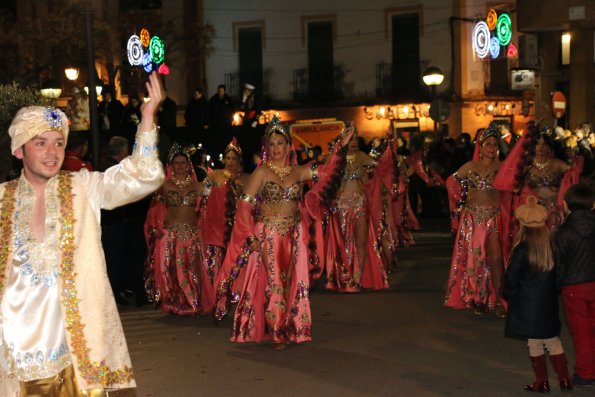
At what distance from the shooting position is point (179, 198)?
1130cm

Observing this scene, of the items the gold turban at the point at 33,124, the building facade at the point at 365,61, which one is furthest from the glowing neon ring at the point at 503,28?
the gold turban at the point at 33,124

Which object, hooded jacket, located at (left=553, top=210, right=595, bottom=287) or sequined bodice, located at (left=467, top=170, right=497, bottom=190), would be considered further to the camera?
sequined bodice, located at (left=467, top=170, right=497, bottom=190)

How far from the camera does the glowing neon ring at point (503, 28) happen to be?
94.2 feet

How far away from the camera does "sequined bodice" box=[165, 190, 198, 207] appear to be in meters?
11.3

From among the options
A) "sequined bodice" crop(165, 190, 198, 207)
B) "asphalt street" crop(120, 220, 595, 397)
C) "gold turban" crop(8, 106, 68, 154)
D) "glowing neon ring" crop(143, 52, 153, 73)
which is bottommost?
"asphalt street" crop(120, 220, 595, 397)

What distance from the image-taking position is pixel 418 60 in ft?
125

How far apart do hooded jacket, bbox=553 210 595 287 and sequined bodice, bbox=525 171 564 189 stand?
10.2 feet

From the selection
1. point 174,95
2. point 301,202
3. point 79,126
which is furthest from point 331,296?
point 174,95

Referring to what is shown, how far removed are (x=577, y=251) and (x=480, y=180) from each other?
10.5 ft

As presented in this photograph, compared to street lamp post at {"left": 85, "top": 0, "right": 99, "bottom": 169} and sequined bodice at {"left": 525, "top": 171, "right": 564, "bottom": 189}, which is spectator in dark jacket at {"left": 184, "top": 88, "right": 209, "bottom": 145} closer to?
street lamp post at {"left": 85, "top": 0, "right": 99, "bottom": 169}

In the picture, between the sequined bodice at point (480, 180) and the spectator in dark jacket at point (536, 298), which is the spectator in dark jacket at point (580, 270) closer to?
the spectator in dark jacket at point (536, 298)

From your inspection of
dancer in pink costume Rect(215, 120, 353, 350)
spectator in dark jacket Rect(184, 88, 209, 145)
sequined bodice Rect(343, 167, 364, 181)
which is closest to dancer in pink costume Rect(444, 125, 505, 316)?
dancer in pink costume Rect(215, 120, 353, 350)

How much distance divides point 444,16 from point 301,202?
2904cm

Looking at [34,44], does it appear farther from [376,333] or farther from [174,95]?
[376,333]
